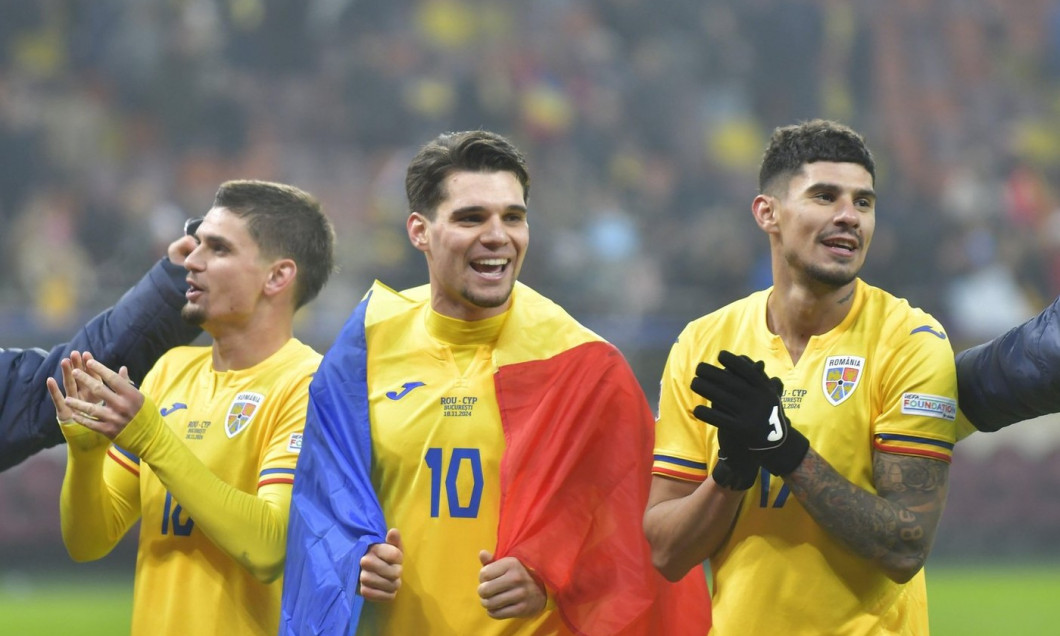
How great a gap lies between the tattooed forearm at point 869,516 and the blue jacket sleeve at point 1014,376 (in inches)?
15.5

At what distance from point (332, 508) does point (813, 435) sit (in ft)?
4.48

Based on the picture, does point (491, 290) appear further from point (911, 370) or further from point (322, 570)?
point (911, 370)

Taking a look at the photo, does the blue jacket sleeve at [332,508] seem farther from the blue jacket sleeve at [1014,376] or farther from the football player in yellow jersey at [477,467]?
the blue jacket sleeve at [1014,376]

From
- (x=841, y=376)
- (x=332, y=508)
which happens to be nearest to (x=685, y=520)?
(x=841, y=376)

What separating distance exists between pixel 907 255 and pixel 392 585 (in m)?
11.5

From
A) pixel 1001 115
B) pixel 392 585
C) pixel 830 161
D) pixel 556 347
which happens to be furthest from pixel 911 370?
pixel 1001 115

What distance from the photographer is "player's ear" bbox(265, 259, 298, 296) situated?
15.1 ft

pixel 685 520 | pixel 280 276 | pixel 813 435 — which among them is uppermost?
pixel 280 276

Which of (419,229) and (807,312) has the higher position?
(419,229)

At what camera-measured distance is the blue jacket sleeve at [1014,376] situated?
363 centimetres

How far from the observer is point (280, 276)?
4637mm

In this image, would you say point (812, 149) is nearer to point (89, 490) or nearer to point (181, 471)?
point (181, 471)

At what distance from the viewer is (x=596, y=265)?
13672mm

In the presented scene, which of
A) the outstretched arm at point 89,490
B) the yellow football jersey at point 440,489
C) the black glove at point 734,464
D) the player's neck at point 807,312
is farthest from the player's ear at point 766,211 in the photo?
the outstretched arm at point 89,490
